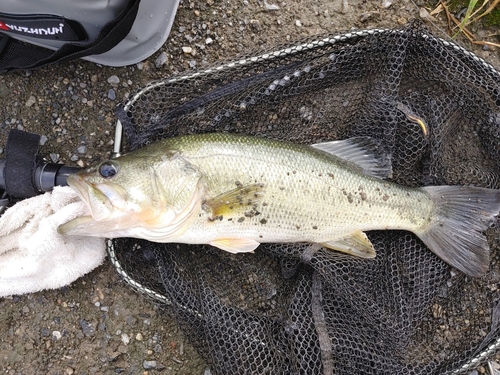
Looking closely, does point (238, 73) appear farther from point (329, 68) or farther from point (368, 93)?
point (368, 93)

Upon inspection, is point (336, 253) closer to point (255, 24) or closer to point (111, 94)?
point (255, 24)

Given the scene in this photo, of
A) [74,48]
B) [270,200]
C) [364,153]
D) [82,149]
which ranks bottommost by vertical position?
[82,149]

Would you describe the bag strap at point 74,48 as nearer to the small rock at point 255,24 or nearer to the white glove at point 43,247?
the white glove at point 43,247

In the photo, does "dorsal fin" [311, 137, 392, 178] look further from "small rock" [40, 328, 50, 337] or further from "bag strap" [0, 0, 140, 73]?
"small rock" [40, 328, 50, 337]

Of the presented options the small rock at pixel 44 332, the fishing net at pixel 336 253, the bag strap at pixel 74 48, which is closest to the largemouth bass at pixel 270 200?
the fishing net at pixel 336 253

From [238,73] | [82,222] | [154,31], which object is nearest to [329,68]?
[238,73]

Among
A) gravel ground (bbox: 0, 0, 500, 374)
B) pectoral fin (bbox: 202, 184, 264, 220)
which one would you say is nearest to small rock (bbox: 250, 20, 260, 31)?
gravel ground (bbox: 0, 0, 500, 374)

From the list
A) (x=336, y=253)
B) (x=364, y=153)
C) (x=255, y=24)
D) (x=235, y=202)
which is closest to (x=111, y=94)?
(x=255, y=24)
